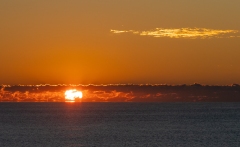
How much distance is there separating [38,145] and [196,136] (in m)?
33.8

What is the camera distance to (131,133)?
114m

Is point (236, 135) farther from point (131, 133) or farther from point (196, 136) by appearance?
point (131, 133)

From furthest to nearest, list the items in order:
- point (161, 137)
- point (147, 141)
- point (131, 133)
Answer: point (131, 133), point (161, 137), point (147, 141)

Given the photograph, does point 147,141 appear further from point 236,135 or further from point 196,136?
point 236,135

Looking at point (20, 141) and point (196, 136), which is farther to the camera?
point (196, 136)

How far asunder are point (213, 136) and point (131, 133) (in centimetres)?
1727

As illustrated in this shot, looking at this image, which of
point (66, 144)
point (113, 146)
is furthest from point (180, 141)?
point (66, 144)

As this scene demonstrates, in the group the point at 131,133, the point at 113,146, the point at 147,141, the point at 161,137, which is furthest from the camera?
the point at 131,133

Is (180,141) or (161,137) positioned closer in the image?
(180,141)

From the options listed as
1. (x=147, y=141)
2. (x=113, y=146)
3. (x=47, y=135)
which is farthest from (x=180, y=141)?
(x=47, y=135)

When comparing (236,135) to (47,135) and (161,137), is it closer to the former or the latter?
(161,137)

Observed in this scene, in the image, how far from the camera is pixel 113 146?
294ft

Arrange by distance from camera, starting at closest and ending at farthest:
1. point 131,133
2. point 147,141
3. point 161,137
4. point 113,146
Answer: point 113,146 → point 147,141 → point 161,137 → point 131,133

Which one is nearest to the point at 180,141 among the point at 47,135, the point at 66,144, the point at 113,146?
the point at 113,146
